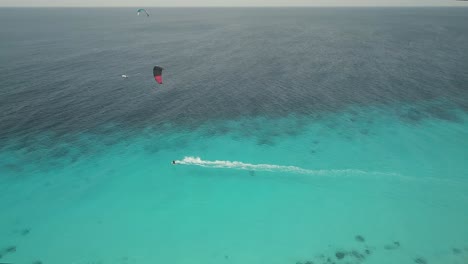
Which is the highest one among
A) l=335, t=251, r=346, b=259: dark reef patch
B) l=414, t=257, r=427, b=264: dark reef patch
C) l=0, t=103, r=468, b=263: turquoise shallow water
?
l=0, t=103, r=468, b=263: turquoise shallow water

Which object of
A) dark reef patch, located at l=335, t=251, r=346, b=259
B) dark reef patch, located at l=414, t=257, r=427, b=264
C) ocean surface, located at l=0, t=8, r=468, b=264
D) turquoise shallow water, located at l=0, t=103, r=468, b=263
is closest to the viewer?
dark reef patch, located at l=414, t=257, r=427, b=264

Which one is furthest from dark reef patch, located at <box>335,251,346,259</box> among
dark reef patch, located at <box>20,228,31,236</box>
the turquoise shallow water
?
dark reef patch, located at <box>20,228,31,236</box>

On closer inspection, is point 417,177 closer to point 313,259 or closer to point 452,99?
point 313,259

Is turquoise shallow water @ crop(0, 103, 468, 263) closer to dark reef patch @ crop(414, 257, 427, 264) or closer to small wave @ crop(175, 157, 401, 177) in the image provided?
small wave @ crop(175, 157, 401, 177)

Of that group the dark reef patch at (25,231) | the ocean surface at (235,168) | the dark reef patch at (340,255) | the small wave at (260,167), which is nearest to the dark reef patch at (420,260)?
the ocean surface at (235,168)

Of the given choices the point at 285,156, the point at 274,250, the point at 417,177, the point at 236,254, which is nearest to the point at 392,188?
the point at 417,177

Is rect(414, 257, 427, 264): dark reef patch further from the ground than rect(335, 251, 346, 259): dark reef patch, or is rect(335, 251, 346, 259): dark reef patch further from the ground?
rect(335, 251, 346, 259): dark reef patch

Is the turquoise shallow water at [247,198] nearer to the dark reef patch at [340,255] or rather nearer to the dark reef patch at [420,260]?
the dark reef patch at [340,255]

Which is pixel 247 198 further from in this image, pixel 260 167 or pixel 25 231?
pixel 25 231
